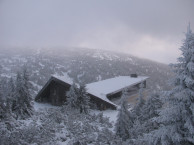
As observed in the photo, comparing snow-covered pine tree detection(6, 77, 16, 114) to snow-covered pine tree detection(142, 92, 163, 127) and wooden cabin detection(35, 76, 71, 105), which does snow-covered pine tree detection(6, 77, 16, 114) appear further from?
snow-covered pine tree detection(142, 92, 163, 127)

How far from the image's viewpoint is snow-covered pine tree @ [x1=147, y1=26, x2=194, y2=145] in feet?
20.1

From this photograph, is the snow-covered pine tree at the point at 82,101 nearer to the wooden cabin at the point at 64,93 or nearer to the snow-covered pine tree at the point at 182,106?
the wooden cabin at the point at 64,93

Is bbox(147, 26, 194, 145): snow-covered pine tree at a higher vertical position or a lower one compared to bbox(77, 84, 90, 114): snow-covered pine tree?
higher

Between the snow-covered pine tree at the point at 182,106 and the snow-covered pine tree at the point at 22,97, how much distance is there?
9835 millimetres

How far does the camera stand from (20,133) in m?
8.66

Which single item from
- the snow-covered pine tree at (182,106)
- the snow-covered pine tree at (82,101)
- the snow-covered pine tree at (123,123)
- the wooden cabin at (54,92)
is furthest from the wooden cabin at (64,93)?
the snow-covered pine tree at (182,106)

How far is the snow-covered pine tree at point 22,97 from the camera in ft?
40.2

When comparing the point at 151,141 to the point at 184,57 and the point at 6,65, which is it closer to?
the point at 184,57

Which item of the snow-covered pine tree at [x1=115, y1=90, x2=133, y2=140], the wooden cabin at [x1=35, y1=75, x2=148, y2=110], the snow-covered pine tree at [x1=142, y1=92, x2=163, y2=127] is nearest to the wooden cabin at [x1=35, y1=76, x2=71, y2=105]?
the wooden cabin at [x1=35, y1=75, x2=148, y2=110]

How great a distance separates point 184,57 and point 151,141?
3.85 metres

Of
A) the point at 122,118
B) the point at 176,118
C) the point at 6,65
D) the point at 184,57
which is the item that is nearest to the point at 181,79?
the point at 184,57

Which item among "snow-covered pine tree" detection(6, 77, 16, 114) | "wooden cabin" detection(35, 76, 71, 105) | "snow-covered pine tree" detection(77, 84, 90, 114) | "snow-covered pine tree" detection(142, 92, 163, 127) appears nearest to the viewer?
"snow-covered pine tree" detection(6, 77, 16, 114)

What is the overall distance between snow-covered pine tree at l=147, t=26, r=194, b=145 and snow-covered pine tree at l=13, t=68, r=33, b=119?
32.3ft

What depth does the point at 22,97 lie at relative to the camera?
1257cm
